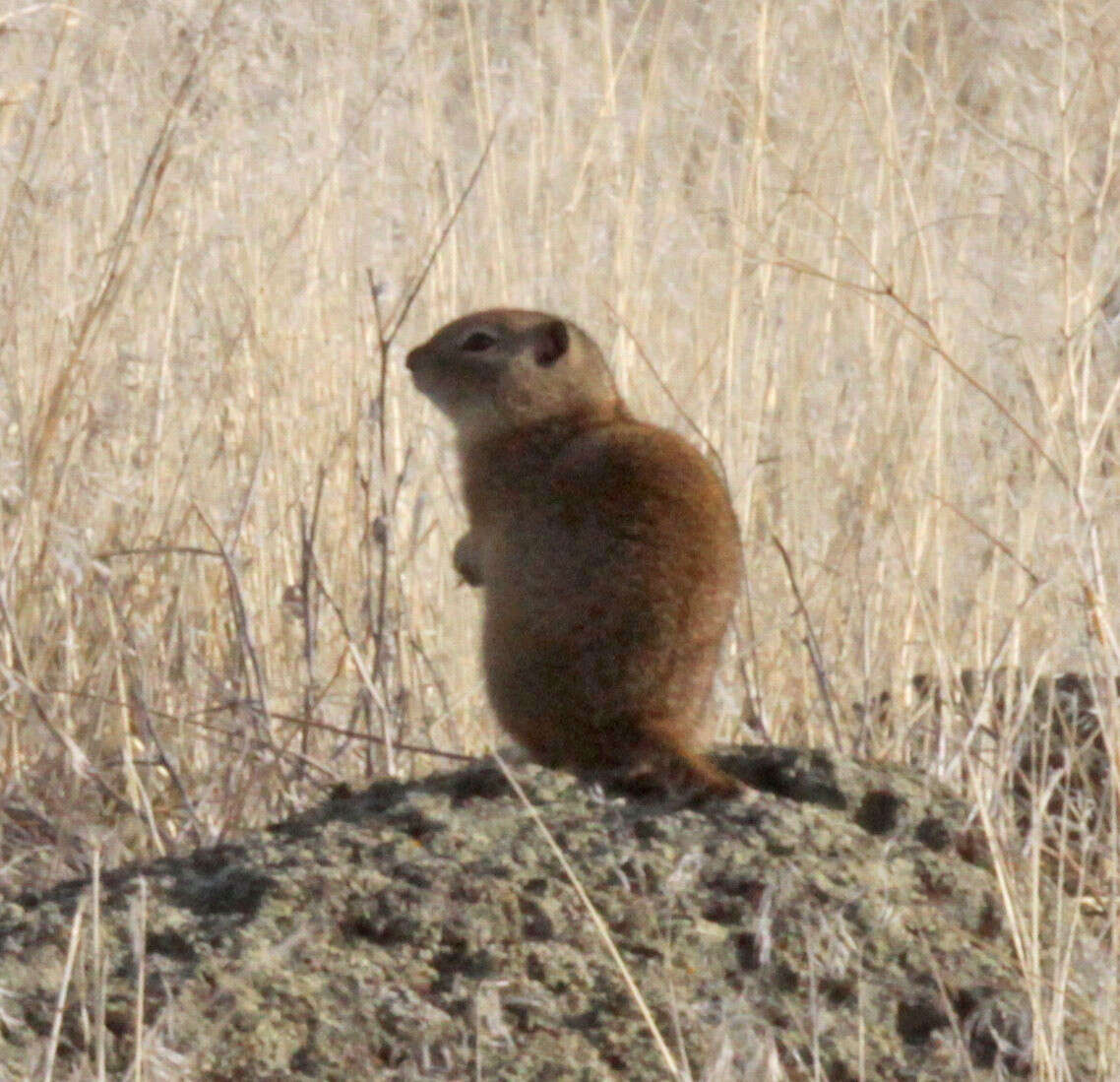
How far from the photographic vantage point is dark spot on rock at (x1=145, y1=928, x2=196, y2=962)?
2.51 meters

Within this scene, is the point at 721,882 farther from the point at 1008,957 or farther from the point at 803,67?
the point at 803,67

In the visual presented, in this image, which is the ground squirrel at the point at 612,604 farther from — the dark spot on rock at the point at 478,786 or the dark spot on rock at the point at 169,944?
the dark spot on rock at the point at 169,944

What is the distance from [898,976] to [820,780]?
1.09 ft

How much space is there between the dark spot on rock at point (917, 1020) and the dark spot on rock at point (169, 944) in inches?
33.6

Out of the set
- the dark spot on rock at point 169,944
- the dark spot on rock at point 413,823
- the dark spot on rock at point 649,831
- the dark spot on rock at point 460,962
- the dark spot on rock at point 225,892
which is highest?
the dark spot on rock at point 413,823

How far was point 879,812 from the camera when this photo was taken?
295 centimetres

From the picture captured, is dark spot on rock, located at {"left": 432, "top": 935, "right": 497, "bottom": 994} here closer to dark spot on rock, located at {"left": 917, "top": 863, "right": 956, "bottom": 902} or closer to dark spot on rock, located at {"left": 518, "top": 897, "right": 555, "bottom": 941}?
dark spot on rock, located at {"left": 518, "top": 897, "right": 555, "bottom": 941}

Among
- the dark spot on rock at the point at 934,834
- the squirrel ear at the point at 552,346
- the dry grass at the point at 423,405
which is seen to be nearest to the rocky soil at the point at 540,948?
the dark spot on rock at the point at 934,834

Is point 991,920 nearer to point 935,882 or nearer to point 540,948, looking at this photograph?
point 935,882

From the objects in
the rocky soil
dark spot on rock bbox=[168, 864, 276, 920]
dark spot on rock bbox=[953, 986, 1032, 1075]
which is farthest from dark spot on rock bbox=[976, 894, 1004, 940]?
dark spot on rock bbox=[168, 864, 276, 920]

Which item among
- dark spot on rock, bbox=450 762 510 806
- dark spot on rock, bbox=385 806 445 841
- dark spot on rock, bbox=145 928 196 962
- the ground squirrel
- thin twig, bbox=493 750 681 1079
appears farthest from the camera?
the ground squirrel

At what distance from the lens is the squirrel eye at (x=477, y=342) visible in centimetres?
416

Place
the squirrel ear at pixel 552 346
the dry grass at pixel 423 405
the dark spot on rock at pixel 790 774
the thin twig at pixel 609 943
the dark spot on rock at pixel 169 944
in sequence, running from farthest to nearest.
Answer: the squirrel ear at pixel 552 346 < the dry grass at pixel 423 405 < the dark spot on rock at pixel 790 774 < the dark spot on rock at pixel 169 944 < the thin twig at pixel 609 943

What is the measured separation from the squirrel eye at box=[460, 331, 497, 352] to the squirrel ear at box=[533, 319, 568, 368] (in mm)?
90
